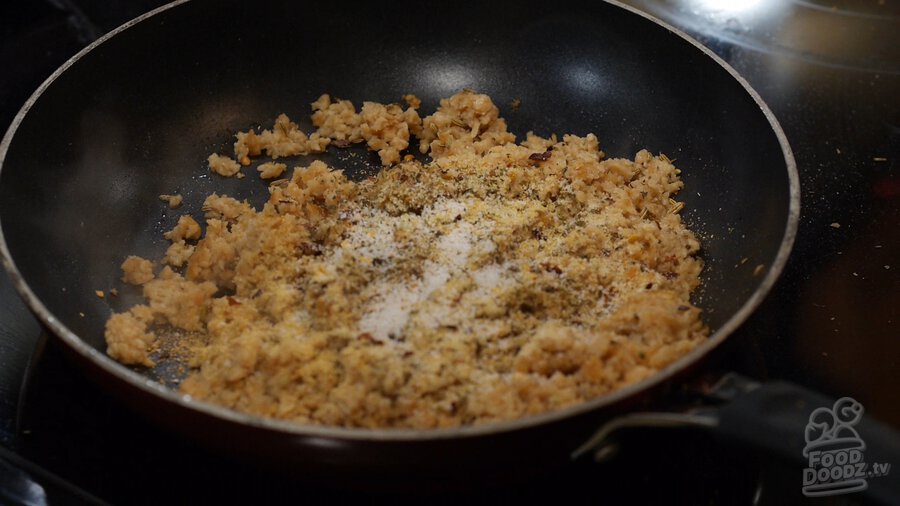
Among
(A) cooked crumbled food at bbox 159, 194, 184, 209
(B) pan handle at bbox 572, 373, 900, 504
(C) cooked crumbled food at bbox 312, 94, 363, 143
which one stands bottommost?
(A) cooked crumbled food at bbox 159, 194, 184, 209

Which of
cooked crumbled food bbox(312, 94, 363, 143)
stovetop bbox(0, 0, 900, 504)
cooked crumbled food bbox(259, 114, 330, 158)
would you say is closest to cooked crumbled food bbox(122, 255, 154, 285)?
stovetop bbox(0, 0, 900, 504)

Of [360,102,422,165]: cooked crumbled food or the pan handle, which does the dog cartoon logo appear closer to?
the pan handle

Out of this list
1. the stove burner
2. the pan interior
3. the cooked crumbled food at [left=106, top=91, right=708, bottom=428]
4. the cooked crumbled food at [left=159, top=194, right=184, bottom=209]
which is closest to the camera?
the cooked crumbled food at [left=106, top=91, right=708, bottom=428]

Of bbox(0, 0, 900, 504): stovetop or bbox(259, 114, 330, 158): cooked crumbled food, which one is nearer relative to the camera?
bbox(0, 0, 900, 504): stovetop

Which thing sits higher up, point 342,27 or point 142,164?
point 342,27

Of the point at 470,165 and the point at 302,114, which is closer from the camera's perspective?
the point at 470,165

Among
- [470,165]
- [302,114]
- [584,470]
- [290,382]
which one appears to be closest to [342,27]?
[302,114]

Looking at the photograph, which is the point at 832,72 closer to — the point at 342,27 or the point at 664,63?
the point at 664,63

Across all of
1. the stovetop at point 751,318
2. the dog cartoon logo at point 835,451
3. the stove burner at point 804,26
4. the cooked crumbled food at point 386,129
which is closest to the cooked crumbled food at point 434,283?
the cooked crumbled food at point 386,129

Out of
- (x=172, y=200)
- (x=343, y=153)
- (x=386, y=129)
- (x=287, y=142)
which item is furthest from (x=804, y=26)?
(x=172, y=200)
